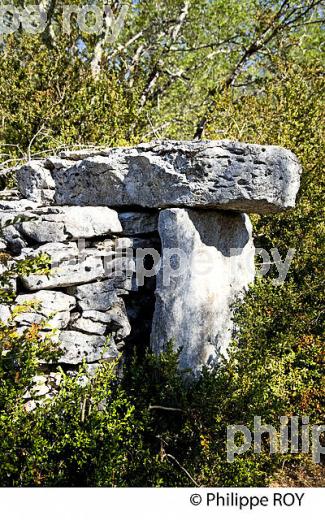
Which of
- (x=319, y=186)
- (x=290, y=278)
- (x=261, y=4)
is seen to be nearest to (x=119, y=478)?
(x=290, y=278)

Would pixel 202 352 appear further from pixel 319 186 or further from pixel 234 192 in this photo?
pixel 319 186

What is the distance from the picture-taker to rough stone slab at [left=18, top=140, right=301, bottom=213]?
414 centimetres

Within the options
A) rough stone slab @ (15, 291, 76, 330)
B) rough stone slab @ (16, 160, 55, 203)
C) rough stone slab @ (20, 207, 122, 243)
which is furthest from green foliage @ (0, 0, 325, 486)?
rough stone slab @ (16, 160, 55, 203)

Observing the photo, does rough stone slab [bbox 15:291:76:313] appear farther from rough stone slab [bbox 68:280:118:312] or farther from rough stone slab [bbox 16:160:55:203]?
rough stone slab [bbox 16:160:55:203]

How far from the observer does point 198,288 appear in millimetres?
4410

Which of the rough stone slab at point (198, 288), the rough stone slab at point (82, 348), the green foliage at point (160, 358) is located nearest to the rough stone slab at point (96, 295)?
the rough stone slab at point (82, 348)

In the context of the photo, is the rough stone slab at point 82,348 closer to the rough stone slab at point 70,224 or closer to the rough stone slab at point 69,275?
the rough stone slab at point 69,275

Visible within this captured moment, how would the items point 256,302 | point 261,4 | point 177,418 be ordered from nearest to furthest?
point 177,418, point 256,302, point 261,4

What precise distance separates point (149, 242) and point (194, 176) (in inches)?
26.7

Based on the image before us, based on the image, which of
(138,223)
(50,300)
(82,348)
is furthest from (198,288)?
(50,300)

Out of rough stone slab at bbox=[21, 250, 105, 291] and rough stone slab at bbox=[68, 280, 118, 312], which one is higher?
rough stone slab at bbox=[21, 250, 105, 291]

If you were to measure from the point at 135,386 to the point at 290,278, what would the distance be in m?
2.07

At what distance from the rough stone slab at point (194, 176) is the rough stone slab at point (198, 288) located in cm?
19

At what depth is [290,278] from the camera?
A: 18.2 feet
